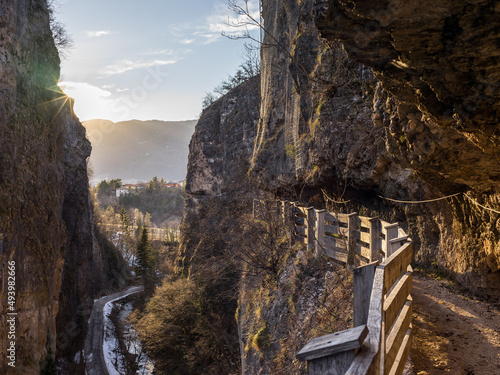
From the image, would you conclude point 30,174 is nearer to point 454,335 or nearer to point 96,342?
point 454,335

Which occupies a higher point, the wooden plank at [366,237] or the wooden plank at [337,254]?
the wooden plank at [366,237]

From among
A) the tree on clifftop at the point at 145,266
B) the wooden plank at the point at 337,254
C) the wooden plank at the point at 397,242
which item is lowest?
the tree on clifftop at the point at 145,266

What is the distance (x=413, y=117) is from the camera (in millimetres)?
5539

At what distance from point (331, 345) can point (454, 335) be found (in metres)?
4.23

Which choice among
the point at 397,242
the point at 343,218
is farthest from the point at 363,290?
the point at 343,218

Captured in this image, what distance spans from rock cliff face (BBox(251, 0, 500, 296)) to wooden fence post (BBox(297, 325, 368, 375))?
2.96 meters

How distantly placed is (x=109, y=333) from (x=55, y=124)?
23.8m

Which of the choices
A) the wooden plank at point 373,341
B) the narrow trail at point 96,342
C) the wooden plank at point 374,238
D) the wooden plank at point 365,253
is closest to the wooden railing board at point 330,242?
the wooden plank at point 365,253

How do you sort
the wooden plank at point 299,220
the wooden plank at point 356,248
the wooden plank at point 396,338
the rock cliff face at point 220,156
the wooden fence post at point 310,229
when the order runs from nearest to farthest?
the wooden plank at point 396,338
the wooden plank at point 356,248
the wooden fence post at point 310,229
the wooden plank at point 299,220
the rock cliff face at point 220,156

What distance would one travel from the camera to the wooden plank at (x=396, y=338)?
2.67 m

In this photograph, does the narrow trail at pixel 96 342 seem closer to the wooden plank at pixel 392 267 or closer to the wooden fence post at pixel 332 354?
the wooden plank at pixel 392 267

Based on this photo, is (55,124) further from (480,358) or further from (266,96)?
(480,358)

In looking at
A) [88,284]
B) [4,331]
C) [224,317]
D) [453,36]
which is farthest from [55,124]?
[453,36]

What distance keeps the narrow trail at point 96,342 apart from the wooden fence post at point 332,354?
3330cm
